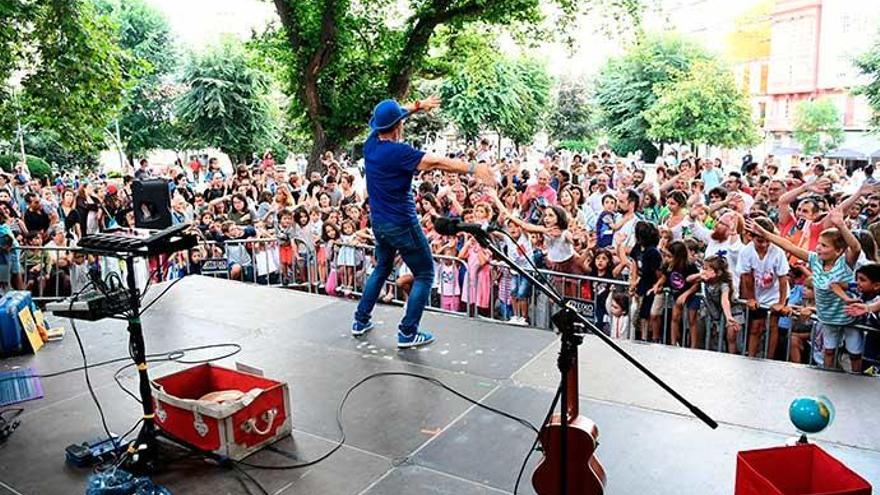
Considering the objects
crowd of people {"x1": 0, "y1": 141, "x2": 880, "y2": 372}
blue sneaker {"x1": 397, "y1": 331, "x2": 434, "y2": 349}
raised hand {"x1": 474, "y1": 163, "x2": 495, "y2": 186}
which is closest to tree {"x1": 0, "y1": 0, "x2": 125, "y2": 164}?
crowd of people {"x1": 0, "y1": 141, "x2": 880, "y2": 372}

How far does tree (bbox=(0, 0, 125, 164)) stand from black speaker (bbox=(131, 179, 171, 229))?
6.34m

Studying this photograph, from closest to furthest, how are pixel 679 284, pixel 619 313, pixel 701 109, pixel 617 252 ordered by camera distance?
pixel 679 284, pixel 619 313, pixel 617 252, pixel 701 109

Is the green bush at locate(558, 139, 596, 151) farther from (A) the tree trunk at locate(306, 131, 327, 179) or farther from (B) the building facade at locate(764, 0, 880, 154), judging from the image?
(A) the tree trunk at locate(306, 131, 327, 179)

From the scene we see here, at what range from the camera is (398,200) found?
5.30 metres

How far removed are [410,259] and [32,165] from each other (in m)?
29.1

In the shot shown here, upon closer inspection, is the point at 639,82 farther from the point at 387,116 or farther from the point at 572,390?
the point at 572,390

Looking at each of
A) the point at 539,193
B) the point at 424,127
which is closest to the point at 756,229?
the point at 539,193

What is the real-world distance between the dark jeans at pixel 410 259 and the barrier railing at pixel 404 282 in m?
1.46

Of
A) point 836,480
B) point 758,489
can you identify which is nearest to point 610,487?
point 758,489

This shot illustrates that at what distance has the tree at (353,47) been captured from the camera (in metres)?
15.4

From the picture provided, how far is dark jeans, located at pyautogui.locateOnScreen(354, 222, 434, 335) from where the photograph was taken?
5.36m

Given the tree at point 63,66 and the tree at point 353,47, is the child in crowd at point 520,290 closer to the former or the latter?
the tree at point 63,66

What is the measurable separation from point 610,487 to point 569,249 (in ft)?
12.9

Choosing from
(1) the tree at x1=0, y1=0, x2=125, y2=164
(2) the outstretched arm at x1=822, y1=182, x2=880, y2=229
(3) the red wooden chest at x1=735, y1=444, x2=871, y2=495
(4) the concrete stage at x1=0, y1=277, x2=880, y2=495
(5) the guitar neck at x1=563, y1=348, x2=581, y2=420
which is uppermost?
(1) the tree at x1=0, y1=0, x2=125, y2=164
